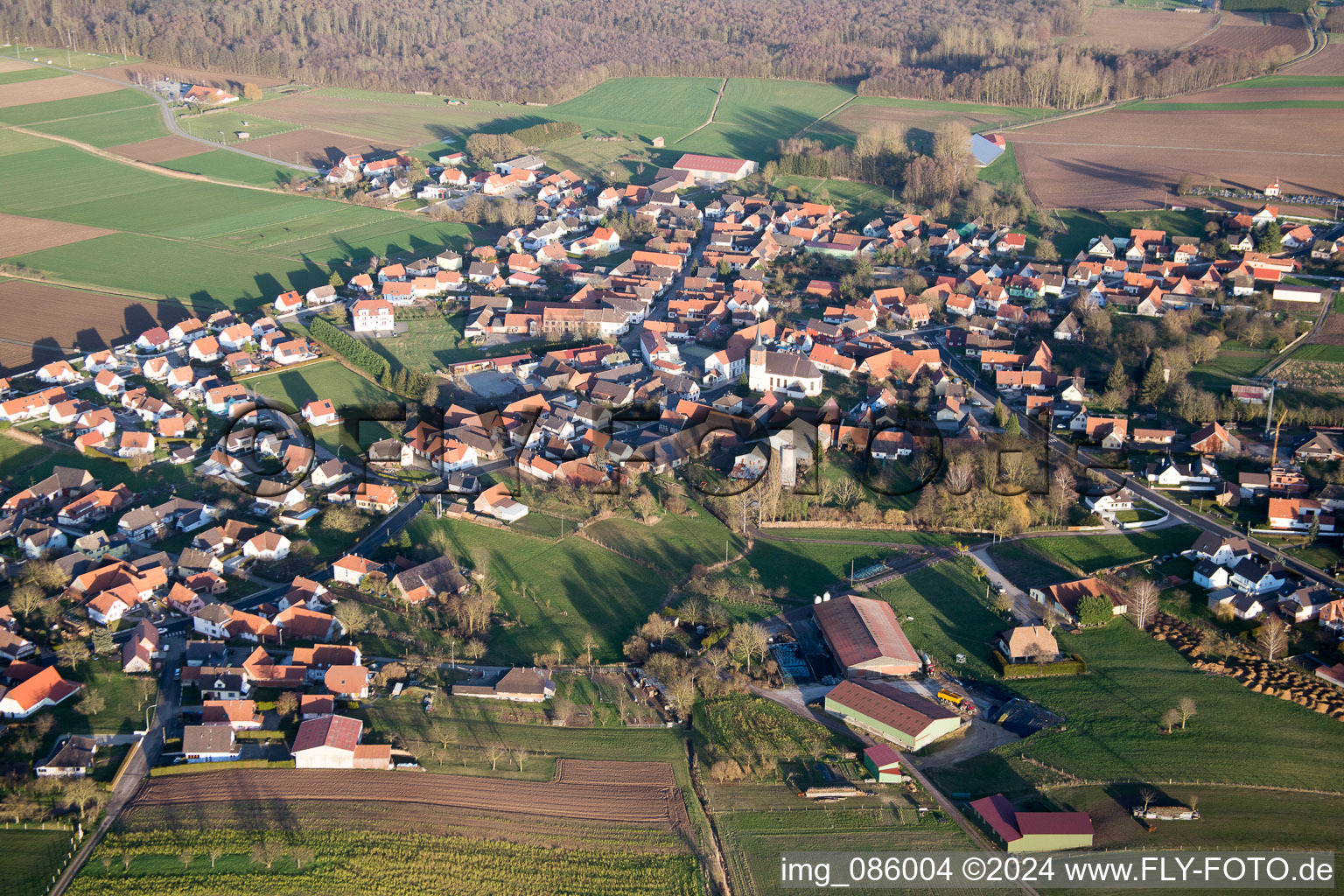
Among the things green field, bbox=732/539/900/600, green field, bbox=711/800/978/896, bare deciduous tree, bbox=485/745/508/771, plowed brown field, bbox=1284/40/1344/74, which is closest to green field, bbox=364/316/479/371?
green field, bbox=732/539/900/600

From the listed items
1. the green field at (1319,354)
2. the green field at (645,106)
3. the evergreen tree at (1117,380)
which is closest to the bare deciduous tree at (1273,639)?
the evergreen tree at (1117,380)

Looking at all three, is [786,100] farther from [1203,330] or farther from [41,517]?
[41,517]

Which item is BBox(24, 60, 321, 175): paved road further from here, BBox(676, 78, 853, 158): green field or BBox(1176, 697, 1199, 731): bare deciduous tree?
BBox(1176, 697, 1199, 731): bare deciduous tree

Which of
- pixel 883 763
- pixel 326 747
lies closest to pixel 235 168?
pixel 326 747

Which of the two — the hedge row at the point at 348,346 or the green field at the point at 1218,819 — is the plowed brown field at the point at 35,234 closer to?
the hedge row at the point at 348,346

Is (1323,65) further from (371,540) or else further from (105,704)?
(105,704)
